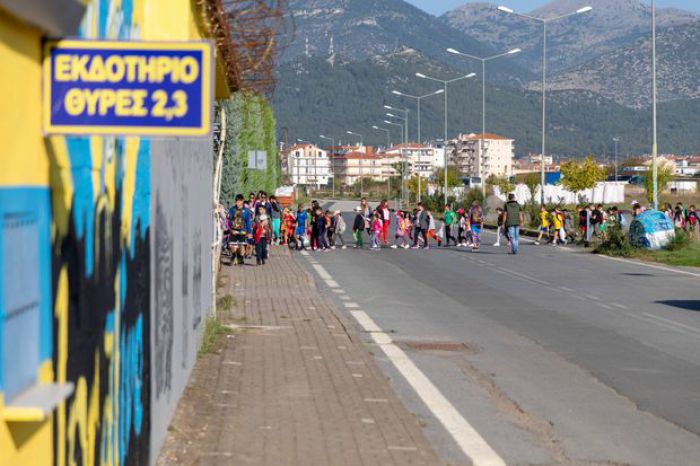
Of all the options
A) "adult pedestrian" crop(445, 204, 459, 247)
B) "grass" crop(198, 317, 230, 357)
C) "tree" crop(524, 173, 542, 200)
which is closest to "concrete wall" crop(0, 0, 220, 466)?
"grass" crop(198, 317, 230, 357)

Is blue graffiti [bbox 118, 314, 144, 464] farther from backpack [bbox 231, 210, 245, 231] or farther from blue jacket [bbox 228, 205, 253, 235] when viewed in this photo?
blue jacket [bbox 228, 205, 253, 235]

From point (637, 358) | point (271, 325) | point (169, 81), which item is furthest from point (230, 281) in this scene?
point (169, 81)

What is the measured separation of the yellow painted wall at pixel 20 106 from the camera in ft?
11.2

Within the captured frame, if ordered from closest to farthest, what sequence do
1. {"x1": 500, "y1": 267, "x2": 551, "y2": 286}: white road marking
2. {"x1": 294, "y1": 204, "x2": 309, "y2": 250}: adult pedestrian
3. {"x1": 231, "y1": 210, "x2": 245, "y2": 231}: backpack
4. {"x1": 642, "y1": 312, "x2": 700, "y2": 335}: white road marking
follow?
{"x1": 642, "y1": 312, "x2": 700, "y2": 335}: white road marking, {"x1": 500, "y1": 267, "x2": 551, "y2": 286}: white road marking, {"x1": 231, "y1": 210, "x2": 245, "y2": 231}: backpack, {"x1": 294, "y1": 204, "x2": 309, "y2": 250}: adult pedestrian

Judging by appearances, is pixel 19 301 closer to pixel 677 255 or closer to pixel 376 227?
pixel 677 255

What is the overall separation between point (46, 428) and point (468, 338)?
36.7ft

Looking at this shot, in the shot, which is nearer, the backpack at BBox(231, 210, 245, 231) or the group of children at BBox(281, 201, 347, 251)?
the backpack at BBox(231, 210, 245, 231)

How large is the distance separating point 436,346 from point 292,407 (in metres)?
4.83

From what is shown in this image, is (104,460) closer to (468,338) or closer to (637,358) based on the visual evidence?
(637,358)

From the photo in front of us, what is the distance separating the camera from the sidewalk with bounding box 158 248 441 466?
25.3 feet

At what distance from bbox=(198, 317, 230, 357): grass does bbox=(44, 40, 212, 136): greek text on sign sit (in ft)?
26.5

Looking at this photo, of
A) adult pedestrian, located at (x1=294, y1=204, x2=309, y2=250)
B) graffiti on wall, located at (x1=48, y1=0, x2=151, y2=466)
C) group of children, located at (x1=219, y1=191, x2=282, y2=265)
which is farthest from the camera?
adult pedestrian, located at (x1=294, y1=204, x2=309, y2=250)

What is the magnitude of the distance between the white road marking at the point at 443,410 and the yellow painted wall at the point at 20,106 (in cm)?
473

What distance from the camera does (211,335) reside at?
1316 centimetres
